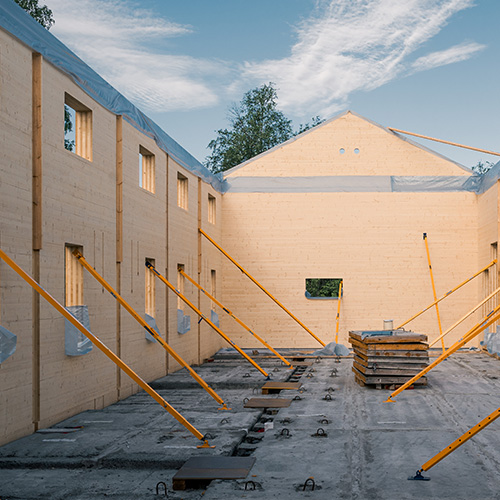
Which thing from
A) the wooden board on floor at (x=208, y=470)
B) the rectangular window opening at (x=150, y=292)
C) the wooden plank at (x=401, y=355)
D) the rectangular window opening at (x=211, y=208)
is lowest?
the wooden board on floor at (x=208, y=470)

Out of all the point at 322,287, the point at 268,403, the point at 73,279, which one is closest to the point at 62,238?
the point at 73,279

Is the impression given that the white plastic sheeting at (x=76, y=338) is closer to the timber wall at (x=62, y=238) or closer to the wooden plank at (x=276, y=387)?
the timber wall at (x=62, y=238)

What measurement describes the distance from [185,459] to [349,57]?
37.4m

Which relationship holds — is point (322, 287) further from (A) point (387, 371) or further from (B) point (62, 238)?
(B) point (62, 238)

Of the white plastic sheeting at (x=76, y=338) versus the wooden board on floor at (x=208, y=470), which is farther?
the white plastic sheeting at (x=76, y=338)

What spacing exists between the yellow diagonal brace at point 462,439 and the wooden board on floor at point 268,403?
4.05 m

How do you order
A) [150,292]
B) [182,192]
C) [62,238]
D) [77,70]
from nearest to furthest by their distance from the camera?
[62,238] → [77,70] → [150,292] → [182,192]

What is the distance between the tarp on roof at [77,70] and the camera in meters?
7.95

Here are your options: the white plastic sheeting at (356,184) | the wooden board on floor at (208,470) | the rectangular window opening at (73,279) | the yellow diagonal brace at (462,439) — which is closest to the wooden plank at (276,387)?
the rectangular window opening at (73,279)

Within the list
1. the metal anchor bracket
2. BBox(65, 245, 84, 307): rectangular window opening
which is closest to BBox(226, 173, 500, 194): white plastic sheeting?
BBox(65, 245, 84, 307): rectangular window opening

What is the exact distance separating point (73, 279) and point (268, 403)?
143 inches

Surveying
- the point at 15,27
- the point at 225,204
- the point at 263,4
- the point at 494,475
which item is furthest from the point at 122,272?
the point at 263,4

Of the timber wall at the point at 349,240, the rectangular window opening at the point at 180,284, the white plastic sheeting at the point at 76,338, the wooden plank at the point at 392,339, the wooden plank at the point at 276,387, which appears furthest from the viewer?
the timber wall at the point at 349,240

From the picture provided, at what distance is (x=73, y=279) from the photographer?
9.80 metres
